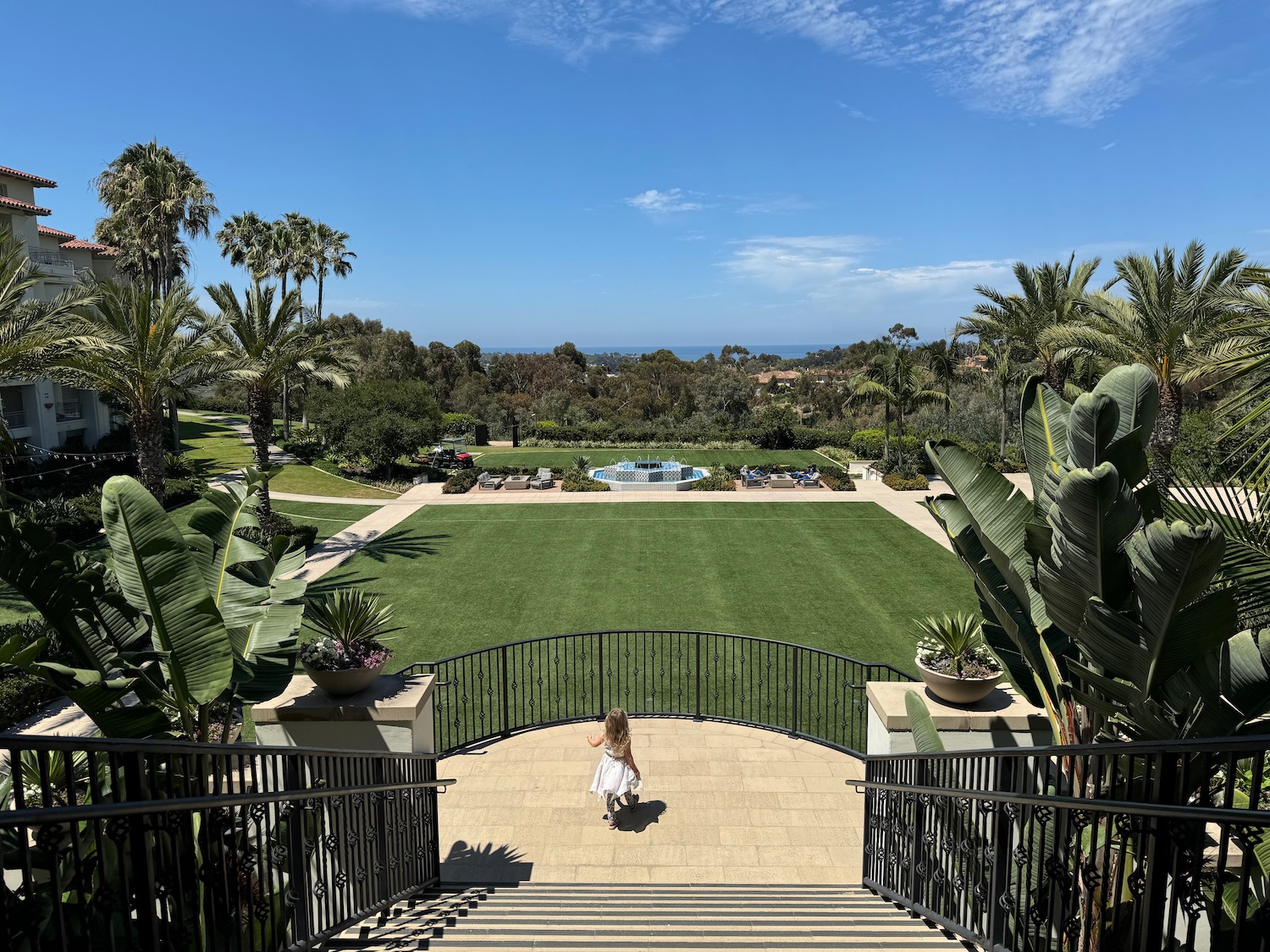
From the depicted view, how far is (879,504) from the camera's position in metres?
27.7

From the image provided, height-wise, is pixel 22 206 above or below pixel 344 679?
above

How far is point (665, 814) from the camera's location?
7.70 m

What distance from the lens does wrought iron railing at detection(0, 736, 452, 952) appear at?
254 cm

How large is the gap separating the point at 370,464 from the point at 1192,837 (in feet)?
105

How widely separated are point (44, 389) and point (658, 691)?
105 feet

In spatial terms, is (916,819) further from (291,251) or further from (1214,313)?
(291,251)

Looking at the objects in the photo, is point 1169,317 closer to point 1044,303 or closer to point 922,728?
point 1044,303

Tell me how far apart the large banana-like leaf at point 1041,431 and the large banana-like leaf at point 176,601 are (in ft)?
16.0

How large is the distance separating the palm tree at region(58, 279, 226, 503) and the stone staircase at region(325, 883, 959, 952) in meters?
13.4

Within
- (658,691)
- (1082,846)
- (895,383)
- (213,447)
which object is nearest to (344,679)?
(1082,846)

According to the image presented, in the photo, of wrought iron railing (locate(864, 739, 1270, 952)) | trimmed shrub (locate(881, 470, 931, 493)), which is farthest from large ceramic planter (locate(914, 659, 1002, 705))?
trimmed shrub (locate(881, 470, 931, 493))

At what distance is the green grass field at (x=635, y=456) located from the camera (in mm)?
39438

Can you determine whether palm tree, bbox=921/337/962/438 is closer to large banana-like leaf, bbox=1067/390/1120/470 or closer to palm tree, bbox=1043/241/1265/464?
palm tree, bbox=1043/241/1265/464

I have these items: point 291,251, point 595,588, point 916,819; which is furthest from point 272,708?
point 291,251
